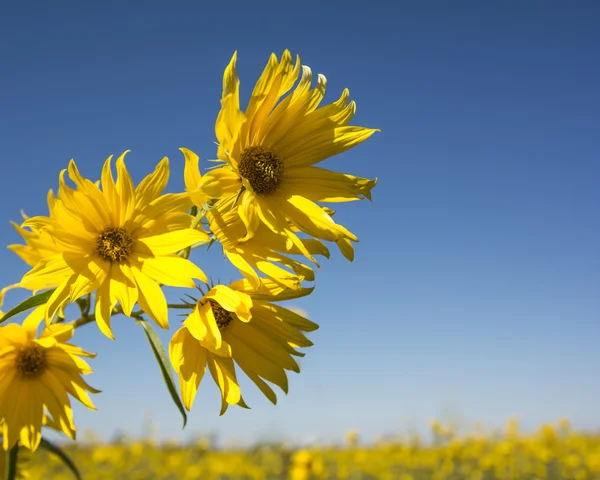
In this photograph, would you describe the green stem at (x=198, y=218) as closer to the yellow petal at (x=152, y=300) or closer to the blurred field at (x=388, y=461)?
the yellow petal at (x=152, y=300)

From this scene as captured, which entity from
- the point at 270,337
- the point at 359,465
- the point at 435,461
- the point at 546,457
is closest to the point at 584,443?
the point at 546,457

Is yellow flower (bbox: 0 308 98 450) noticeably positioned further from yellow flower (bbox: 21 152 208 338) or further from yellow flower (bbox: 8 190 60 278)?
yellow flower (bbox: 21 152 208 338)

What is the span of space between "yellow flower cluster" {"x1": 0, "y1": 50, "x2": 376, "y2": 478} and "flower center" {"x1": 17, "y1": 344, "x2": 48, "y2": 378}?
4.2 inches

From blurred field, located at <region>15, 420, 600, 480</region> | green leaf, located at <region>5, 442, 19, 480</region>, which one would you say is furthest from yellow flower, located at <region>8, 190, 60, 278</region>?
blurred field, located at <region>15, 420, 600, 480</region>

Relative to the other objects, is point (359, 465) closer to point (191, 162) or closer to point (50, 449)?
point (50, 449)

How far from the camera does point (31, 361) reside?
1.64 m

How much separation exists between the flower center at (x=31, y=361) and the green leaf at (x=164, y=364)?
464mm

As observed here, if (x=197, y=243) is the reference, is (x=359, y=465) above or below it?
below

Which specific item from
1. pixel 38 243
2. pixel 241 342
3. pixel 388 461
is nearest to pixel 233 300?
pixel 241 342

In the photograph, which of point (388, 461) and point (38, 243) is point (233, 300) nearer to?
point (38, 243)

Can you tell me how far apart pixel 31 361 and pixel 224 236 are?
2.47 ft

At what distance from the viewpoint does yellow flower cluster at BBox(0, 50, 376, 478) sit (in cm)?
126

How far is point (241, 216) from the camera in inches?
48.1

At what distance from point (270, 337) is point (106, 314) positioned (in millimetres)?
405
